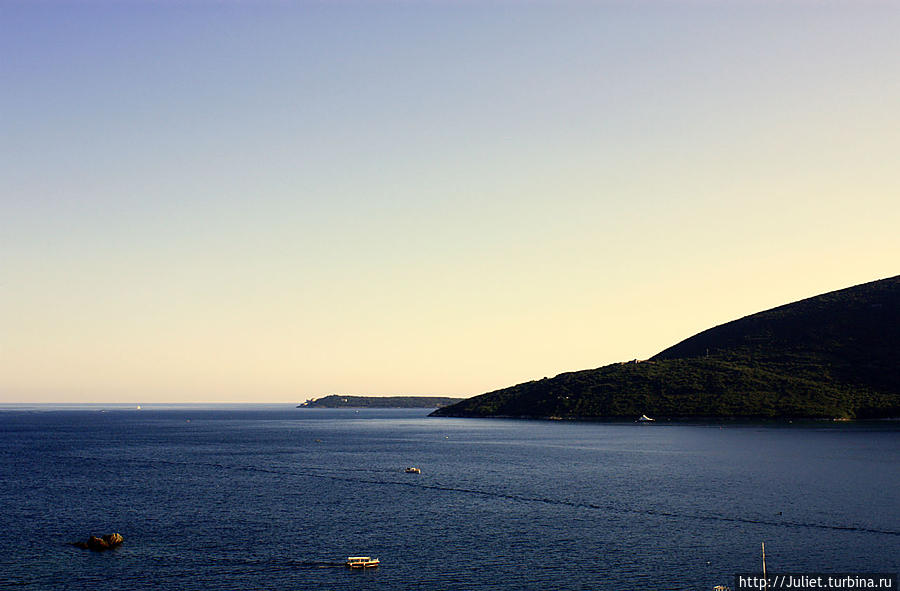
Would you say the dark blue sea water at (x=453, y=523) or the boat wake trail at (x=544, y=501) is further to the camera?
the boat wake trail at (x=544, y=501)

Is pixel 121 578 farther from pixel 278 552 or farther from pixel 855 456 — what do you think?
pixel 855 456

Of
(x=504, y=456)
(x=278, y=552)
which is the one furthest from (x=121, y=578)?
(x=504, y=456)

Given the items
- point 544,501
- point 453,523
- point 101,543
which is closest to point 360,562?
point 453,523

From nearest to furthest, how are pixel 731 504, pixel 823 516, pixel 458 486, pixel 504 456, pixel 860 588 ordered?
1. pixel 860 588
2. pixel 823 516
3. pixel 731 504
4. pixel 458 486
5. pixel 504 456

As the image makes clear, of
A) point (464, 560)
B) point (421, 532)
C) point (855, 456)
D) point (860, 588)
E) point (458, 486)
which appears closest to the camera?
point (860, 588)

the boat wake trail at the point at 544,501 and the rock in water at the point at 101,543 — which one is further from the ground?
the rock in water at the point at 101,543

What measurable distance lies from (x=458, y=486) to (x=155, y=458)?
99.9 metres

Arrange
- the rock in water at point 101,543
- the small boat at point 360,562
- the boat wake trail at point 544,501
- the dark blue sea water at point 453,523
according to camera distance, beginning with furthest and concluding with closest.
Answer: the boat wake trail at point 544,501, the rock in water at point 101,543, the small boat at point 360,562, the dark blue sea water at point 453,523

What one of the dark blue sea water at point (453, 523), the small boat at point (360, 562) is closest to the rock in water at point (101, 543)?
the dark blue sea water at point (453, 523)

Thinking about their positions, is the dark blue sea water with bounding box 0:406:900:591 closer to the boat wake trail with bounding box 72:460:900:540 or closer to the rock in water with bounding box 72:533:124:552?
the boat wake trail with bounding box 72:460:900:540

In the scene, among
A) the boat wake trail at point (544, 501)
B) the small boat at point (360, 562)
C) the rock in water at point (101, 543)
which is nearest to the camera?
the small boat at point (360, 562)

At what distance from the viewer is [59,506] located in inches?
4564

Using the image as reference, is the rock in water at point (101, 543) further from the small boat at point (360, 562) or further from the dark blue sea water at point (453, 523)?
the small boat at point (360, 562)

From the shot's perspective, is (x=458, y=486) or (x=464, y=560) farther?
(x=458, y=486)
